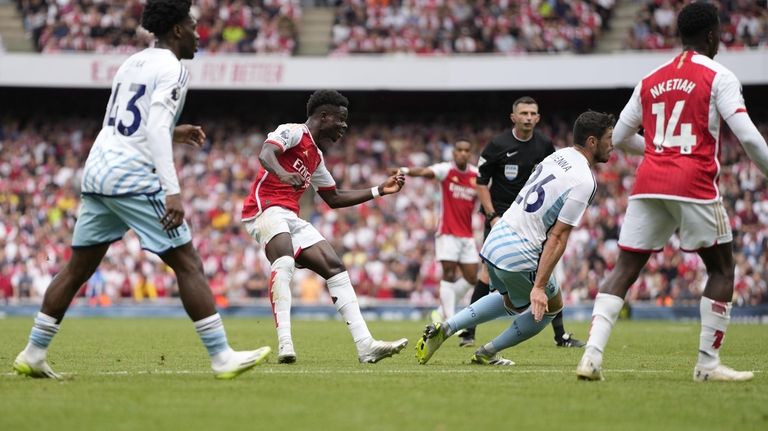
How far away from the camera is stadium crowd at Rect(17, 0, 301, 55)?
3112cm

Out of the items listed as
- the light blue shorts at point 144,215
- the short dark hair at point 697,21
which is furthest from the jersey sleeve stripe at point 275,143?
the short dark hair at point 697,21

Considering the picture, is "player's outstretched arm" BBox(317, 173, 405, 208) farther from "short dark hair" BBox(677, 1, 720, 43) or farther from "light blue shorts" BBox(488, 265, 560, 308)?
"short dark hair" BBox(677, 1, 720, 43)

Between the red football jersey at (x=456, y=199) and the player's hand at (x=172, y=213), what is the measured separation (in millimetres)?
9275

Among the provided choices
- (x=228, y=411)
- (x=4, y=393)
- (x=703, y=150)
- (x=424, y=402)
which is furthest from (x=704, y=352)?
(x=4, y=393)

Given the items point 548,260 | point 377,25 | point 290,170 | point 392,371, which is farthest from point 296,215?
point 377,25

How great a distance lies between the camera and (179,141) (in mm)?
7703

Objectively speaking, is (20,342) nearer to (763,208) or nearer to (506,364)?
(506,364)

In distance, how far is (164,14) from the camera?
7.39m

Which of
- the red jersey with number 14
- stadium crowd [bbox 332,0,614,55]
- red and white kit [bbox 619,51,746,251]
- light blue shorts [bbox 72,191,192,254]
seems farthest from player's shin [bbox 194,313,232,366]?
stadium crowd [bbox 332,0,614,55]

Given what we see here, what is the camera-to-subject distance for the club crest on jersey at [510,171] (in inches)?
509

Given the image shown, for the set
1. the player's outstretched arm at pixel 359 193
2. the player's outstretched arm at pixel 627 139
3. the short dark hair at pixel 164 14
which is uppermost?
the short dark hair at pixel 164 14

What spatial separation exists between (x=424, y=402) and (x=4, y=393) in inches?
101

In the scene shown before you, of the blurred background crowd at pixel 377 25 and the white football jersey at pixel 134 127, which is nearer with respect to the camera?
the white football jersey at pixel 134 127

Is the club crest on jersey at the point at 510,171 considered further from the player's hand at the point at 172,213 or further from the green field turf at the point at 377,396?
the player's hand at the point at 172,213
